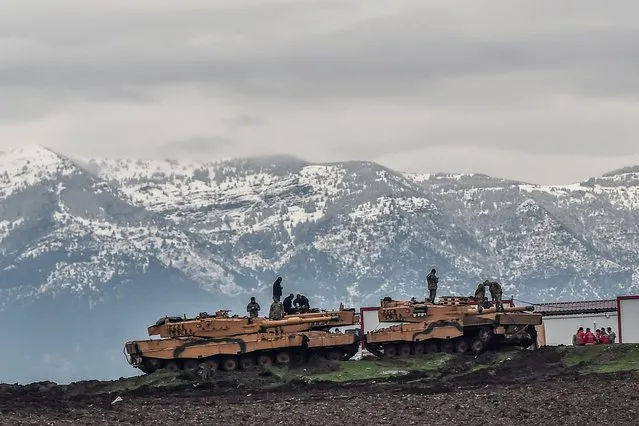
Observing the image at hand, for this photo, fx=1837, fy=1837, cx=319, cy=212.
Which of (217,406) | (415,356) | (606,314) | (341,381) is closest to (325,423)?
(217,406)

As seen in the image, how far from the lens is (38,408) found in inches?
2297

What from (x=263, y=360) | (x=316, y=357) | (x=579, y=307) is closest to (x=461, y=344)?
(x=316, y=357)

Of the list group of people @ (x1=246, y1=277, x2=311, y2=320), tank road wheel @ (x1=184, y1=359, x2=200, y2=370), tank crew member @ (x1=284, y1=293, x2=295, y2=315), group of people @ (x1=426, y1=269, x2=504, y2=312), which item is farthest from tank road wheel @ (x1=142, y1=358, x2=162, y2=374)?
group of people @ (x1=426, y1=269, x2=504, y2=312)

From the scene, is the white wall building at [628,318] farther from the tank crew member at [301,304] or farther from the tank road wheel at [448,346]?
the tank crew member at [301,304]

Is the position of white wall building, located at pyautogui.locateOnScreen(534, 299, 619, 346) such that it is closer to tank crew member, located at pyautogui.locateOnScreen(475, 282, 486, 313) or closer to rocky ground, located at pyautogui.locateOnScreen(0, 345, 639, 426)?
tank crew member, located at pyautogui.locateOnScreen(475, 282, 486, 313)

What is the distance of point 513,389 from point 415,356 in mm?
16031

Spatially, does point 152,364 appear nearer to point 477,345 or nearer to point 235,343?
point 235,343

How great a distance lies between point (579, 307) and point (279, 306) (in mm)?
33919

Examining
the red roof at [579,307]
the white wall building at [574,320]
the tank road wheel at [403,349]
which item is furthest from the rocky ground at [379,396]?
the red roof at [579,307]

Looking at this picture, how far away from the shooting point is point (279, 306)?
79.4 m

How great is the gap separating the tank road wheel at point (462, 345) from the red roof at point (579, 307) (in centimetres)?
2202

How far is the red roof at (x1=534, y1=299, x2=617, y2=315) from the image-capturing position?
10356 cm

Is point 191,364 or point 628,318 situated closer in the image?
point 191,364

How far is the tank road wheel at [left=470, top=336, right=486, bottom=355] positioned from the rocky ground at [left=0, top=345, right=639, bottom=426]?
3.34m
